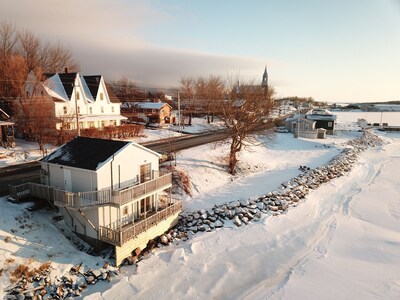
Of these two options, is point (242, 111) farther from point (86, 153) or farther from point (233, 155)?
point (86, 153)

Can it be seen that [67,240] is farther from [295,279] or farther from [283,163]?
[283,163]

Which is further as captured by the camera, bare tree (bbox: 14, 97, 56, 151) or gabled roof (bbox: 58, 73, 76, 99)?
gabled roof (bbox: 58, 73, 76, 99)

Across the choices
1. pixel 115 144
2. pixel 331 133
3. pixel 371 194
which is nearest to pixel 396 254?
pixel 371 194

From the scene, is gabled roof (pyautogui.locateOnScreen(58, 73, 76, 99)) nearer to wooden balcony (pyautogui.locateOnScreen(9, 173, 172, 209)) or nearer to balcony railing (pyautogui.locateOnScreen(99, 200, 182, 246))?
wooden balcony (pyautogui.locateOnScreen(9, 173, 172, 209))

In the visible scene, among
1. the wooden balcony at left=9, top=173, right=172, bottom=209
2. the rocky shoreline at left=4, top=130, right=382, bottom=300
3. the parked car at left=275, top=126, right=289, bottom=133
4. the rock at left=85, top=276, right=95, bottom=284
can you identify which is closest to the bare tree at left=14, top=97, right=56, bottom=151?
the wooden balcony at left=9, top=173, right=172, bottom=209

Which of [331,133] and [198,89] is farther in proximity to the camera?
[198,89]

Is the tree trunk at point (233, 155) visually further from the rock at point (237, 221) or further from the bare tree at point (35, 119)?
the bare tree at point (35, 119)

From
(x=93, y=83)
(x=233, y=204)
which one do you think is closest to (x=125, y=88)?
(x=93, y=83)
